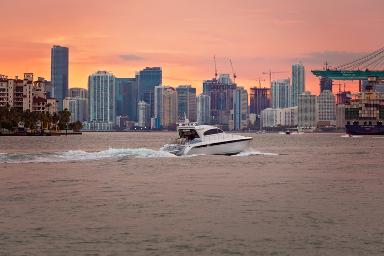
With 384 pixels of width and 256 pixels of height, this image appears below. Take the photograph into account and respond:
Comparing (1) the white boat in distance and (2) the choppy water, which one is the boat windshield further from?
(2) the choppy water

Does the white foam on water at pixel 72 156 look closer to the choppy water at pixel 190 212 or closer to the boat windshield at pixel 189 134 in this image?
the boat windshield at pixel 189 134

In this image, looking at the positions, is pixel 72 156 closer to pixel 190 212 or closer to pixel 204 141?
pixel 204 141

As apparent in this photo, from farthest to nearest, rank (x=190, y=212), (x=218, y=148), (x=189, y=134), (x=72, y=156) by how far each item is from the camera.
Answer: (x=72, y=156) < (x=218, y=148) < (x=189, y=134) < (x=190, y=212)

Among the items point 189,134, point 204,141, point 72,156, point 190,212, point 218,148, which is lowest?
point 190,212

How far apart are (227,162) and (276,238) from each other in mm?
39742

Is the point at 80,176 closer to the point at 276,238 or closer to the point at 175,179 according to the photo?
the point at 175,179

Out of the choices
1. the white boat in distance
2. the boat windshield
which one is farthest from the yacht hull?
the boat windshield

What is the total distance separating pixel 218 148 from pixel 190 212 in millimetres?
38332

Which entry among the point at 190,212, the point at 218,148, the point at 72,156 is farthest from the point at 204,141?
the point at 190,212

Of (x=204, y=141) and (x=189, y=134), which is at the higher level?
(x=189, y=134)

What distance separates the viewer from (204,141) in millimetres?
68750

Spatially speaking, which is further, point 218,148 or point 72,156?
point 72,156

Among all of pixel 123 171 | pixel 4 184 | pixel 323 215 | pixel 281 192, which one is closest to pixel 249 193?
pixel 281 192

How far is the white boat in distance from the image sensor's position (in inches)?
2697
